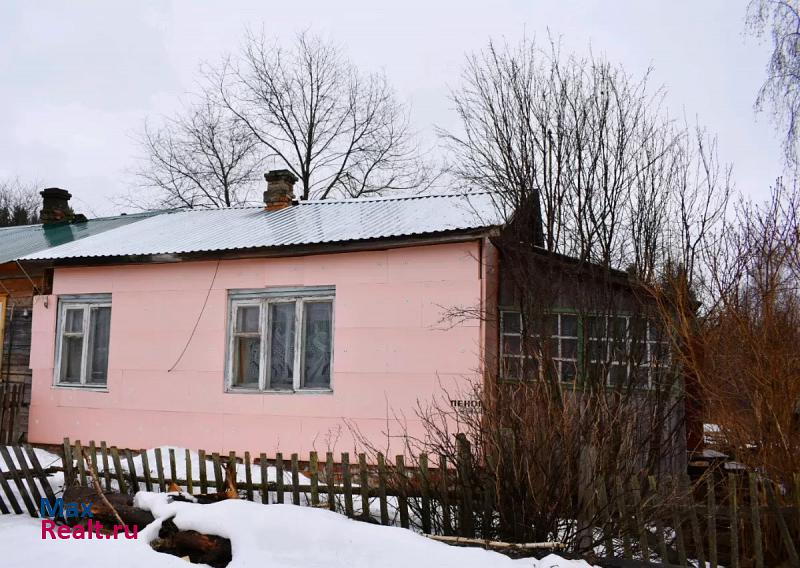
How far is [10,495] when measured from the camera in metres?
6.31

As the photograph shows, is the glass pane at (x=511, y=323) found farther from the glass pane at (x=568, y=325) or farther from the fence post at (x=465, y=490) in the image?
the fence post at (x=465, y=490)

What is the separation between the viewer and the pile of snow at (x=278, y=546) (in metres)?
4.48

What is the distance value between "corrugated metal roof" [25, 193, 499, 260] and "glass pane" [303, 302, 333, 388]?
949 millimetres

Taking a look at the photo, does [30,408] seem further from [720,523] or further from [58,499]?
[720,523]

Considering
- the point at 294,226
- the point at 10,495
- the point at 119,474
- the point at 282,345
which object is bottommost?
the point at 10,495

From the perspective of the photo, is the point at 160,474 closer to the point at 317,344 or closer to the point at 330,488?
the point at 330,488

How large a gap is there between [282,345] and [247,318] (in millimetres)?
683

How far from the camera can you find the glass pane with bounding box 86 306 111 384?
9.87m

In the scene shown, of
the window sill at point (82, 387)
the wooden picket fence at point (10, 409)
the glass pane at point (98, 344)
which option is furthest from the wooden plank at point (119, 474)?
the wooden picket fence at point (10, 409)

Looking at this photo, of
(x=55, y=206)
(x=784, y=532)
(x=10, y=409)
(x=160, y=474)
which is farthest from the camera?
(x=55, y=206)

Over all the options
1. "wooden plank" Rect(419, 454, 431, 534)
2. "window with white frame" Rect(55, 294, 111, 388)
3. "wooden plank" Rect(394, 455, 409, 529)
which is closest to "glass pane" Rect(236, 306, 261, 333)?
"window with white frame" Rect(55, 294, 111, 388)

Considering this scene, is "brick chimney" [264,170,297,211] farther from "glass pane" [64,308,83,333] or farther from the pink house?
"glass pane" [64,308,83,333]

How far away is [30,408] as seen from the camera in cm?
991

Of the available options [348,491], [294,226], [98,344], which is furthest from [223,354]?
[348,491]
